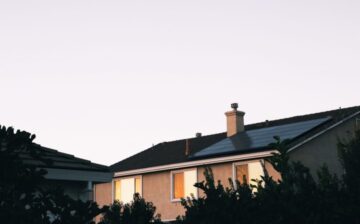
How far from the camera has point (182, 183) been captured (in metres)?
34.9

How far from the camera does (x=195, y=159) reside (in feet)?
111

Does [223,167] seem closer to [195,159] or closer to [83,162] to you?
[195,159]

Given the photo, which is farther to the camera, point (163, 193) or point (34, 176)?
point (163, 193)

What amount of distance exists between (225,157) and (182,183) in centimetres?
411

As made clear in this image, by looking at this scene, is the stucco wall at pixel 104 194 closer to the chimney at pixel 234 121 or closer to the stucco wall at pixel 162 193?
the stucco wall at pixel 162 193

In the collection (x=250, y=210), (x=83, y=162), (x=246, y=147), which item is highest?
(x=246, y=147)

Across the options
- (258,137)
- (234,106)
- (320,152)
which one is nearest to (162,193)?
(234,106)

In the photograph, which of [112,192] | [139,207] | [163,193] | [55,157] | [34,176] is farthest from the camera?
[112,192]

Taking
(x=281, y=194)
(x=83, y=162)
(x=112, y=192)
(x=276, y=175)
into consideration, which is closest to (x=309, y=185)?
(x=281, y=194)

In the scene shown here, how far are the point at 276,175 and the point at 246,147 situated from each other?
2.12 m

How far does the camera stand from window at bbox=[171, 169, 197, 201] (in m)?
34.3

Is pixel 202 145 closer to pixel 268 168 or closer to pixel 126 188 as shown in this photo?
pixel 126 188

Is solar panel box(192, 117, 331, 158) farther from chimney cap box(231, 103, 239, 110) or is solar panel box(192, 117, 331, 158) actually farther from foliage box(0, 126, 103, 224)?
foliage box(0, 126, 103, 224)

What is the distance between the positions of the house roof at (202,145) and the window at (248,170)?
80 cm
